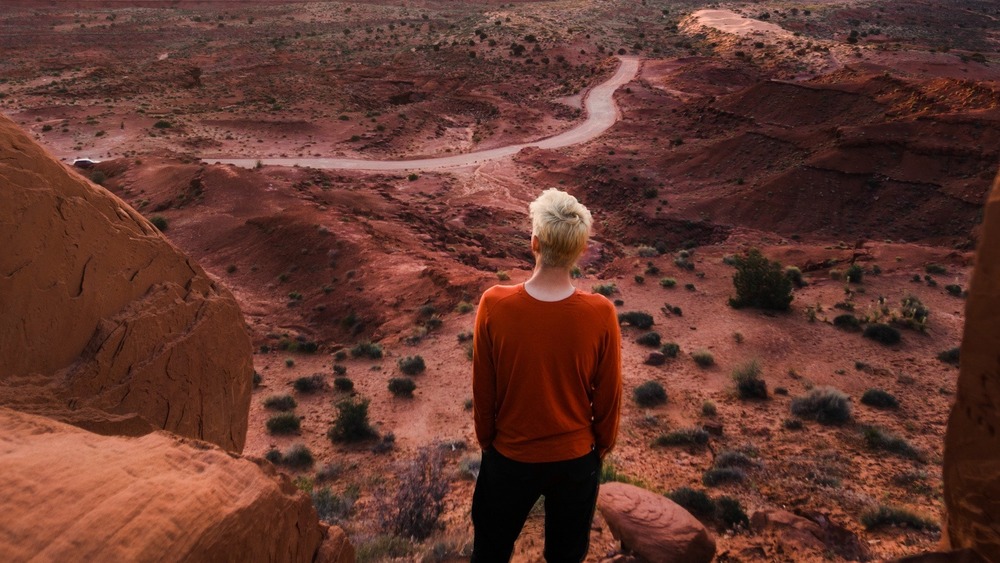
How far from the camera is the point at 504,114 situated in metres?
44.9

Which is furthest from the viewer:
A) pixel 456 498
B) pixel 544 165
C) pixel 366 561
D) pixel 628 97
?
pixel 628 97

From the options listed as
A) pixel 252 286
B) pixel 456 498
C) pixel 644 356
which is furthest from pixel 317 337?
pixel 456 498

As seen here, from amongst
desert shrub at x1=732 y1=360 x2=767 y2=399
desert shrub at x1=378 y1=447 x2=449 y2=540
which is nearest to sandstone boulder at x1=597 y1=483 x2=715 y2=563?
desert shrub at x1=378 y1=447 x2=449 y2=540

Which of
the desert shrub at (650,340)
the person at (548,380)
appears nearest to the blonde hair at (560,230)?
the person at (548,380)

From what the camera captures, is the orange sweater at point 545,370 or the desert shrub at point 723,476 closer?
the orange sweater at point 545,370

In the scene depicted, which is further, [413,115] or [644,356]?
[413,115]

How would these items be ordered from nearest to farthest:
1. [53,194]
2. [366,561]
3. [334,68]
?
[53,194] < [366,561] < [334,68]

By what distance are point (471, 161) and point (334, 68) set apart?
82.4 ft

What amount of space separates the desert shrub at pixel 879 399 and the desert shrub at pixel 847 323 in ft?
13.8

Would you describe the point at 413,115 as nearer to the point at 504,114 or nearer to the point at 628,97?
the point at 504,114

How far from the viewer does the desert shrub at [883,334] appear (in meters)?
15.0

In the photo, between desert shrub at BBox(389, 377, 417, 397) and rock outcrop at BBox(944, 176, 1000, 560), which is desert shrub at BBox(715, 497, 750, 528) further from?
desert shrub at BBox(389, 377, 417, 397)

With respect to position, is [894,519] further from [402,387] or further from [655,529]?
[402,387]

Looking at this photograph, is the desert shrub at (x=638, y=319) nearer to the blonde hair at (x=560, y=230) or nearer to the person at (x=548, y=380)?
the person at (x=548, y=380)
